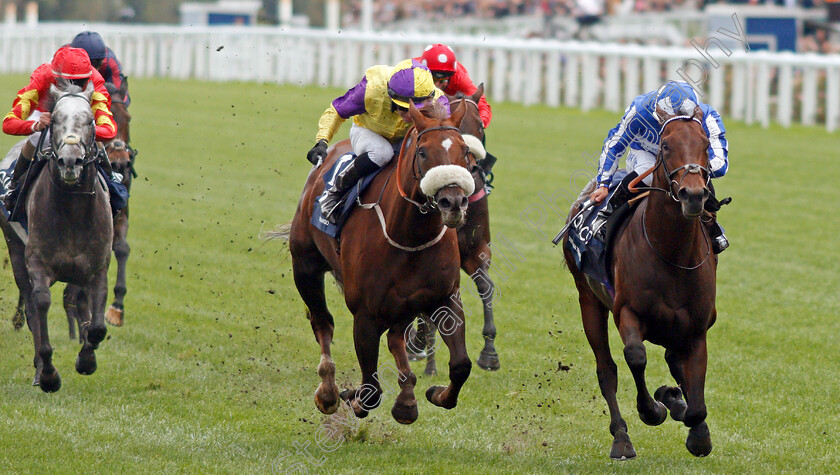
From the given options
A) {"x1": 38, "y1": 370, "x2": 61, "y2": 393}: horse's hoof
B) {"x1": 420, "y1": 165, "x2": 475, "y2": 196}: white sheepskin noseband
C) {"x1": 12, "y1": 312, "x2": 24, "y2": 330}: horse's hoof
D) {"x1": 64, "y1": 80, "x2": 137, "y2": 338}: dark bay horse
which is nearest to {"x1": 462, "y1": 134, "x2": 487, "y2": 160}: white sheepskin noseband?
{"x1": 420, "y1": 165, "x2": 475, "y2": 196}: white sheepskin noseband

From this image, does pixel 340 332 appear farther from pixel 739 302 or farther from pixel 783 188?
pixel 783 188

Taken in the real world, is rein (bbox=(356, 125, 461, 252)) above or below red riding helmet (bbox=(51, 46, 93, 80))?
below

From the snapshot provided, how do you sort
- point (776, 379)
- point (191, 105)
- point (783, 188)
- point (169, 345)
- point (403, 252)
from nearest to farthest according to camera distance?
1. point (403, 252)
2. point (776, 379)
3. point (169, 345)
4. point (783, 188)
5. point (191, 105)

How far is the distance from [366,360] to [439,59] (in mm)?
2192

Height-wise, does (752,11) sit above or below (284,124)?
above

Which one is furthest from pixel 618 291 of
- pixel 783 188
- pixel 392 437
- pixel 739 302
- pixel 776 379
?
pixel 783 188

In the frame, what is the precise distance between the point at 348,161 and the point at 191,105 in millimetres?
16829

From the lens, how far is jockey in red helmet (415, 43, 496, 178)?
718 centimetres

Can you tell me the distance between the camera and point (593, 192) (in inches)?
248

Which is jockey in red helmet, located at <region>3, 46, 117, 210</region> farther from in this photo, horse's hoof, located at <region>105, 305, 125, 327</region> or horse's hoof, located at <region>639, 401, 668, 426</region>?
horse's hoof, located at <region>639, 401, 668, 426</region>

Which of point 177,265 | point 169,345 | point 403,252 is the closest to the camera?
point 403,252

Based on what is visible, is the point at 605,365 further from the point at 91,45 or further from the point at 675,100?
the point at 91,45

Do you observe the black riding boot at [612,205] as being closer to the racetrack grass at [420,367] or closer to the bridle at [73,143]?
the racetrack grass at [420,367]

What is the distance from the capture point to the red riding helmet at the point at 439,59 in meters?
7.17
